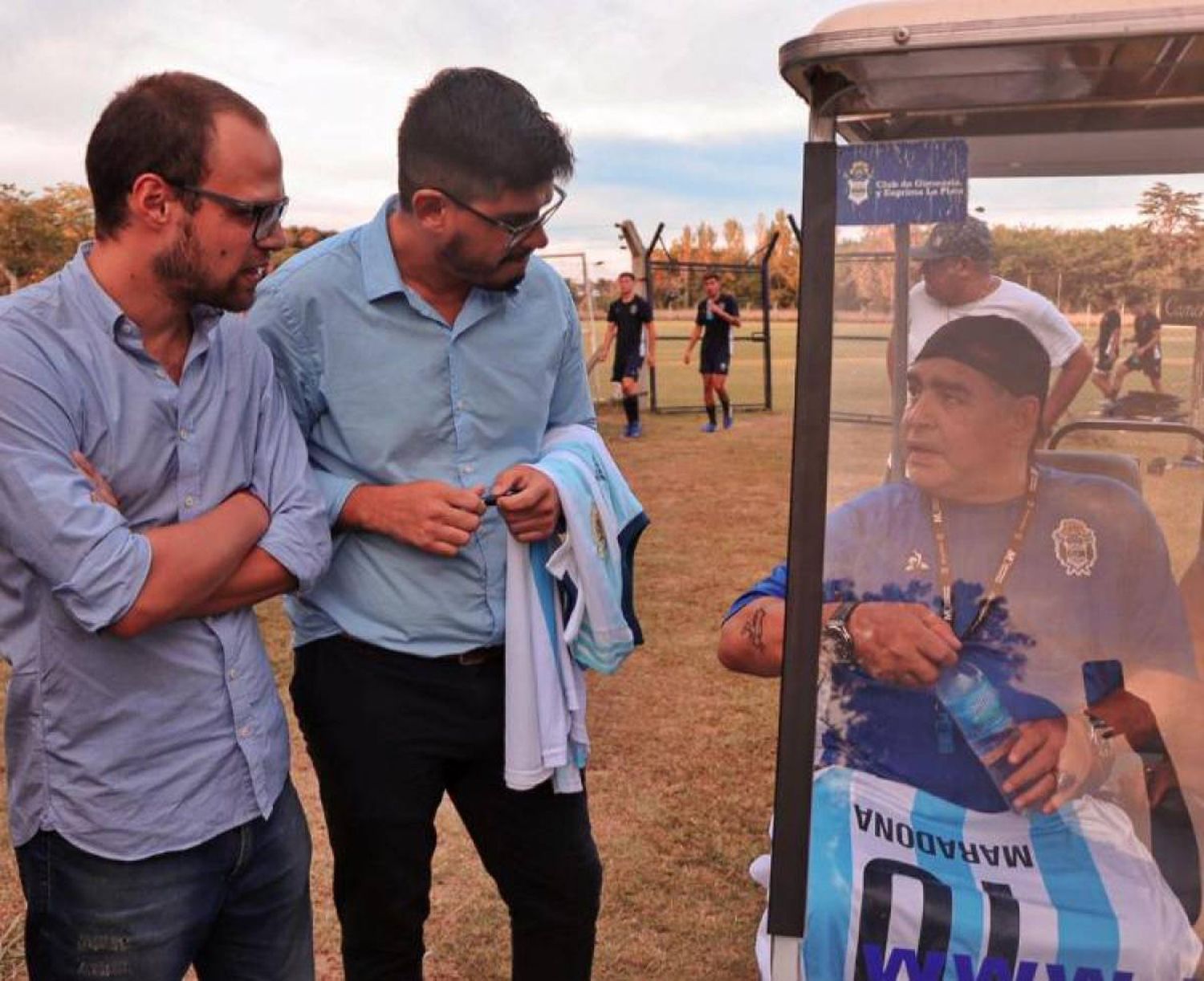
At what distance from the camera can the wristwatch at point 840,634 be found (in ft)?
5.70

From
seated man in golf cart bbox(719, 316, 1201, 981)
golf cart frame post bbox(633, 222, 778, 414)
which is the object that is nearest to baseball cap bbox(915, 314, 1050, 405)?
seated man in golf cart bbox(719, 316, 1201, 981)

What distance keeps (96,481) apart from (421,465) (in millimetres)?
601

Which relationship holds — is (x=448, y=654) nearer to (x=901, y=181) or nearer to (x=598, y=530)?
(x=598, y=530)

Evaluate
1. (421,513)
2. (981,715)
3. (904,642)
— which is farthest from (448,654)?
(981,715)

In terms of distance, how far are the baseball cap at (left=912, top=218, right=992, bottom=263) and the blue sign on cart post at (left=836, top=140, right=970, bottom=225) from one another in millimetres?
60

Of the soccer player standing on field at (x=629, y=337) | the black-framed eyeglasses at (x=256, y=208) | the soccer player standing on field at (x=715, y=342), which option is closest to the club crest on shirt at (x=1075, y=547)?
the black-framed eyeglasses at (x=256, y=208)

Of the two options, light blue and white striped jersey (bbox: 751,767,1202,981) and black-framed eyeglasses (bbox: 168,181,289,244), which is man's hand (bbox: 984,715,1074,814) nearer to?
light blue and white striped jersey (bbox: 751,767,1202,981)

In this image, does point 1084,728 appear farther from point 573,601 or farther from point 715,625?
point 715,625

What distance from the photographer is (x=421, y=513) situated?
1.91 meters

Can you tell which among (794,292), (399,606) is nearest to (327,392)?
(399,606)

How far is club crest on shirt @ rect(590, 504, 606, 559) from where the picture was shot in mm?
2043

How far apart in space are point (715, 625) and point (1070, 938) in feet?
13.1

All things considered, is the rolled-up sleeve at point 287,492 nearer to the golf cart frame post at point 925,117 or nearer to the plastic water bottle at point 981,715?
the golf cart frame post at point 925,117

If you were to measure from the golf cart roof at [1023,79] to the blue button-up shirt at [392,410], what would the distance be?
74 centimetres
